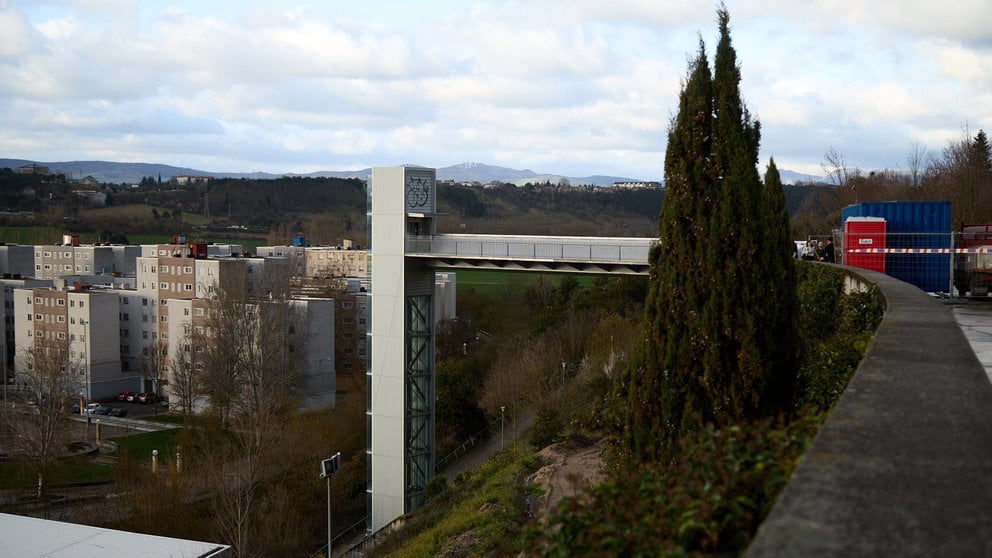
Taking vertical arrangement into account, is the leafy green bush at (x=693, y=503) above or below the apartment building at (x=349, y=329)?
above

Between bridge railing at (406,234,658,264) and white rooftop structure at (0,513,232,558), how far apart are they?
8162 mm

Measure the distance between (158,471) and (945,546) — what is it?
2871 centimetres

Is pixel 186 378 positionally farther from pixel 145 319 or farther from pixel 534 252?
pixel 534 252

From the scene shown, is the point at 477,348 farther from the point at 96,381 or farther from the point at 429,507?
the point at 429,507

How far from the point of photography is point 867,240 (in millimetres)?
14570

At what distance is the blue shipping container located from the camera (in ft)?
46.2

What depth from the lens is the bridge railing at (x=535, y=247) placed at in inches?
754

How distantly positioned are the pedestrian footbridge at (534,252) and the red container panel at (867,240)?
196 inches

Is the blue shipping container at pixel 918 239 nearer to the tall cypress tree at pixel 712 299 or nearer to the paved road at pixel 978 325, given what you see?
the paved road at pixel 978 325

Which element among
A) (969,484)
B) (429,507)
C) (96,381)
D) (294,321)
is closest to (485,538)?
(429,507)

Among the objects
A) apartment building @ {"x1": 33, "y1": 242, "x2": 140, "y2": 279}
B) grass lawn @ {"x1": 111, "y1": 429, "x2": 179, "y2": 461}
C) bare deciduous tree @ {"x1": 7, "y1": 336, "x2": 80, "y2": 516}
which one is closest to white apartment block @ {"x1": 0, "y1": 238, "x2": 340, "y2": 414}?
grass lawn @ {"x1": 111, "y1": 429, "x2": 179, "y2": 461}

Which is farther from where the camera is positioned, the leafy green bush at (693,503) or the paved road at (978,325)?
the paved road at (978,325)

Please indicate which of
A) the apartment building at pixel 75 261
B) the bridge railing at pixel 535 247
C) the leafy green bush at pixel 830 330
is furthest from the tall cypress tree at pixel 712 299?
the apartment building at pixel 75 261

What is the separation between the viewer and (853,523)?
2.39 metres
